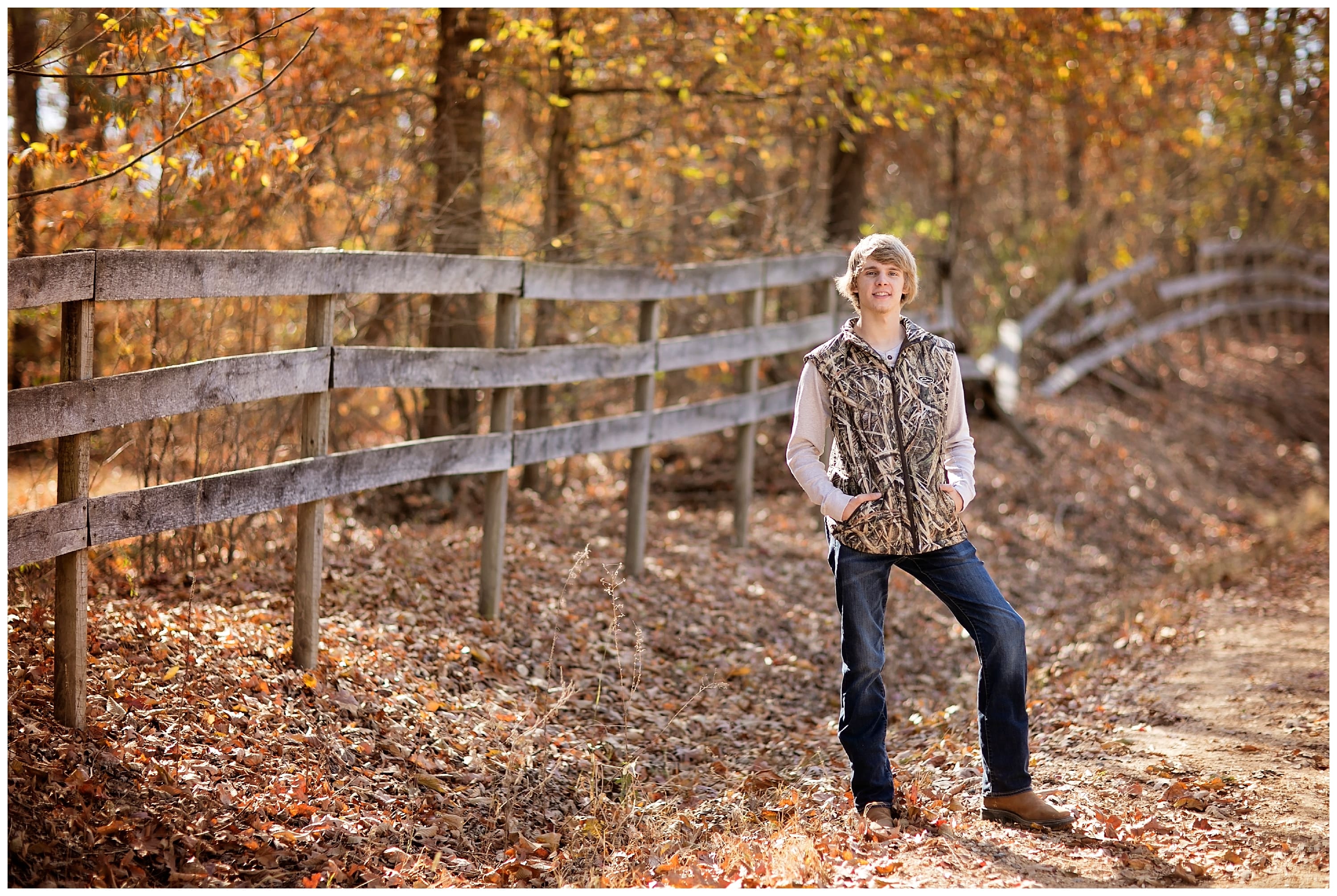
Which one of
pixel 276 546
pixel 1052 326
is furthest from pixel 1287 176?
pixel 276 546

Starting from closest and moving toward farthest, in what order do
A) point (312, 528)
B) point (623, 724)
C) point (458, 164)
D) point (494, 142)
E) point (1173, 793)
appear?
1. point (1173, 793)
2. point (312, 528)
3. point (623, 724)
4. point (458, 164)
5. point (494, 142)

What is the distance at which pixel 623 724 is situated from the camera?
215 inches

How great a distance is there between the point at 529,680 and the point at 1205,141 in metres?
15.4

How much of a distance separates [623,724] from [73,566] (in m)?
2.52

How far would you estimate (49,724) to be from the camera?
3.98 metres

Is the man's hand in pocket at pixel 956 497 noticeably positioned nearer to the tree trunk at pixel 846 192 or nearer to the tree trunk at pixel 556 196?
the tree trunk at pixel 556 196

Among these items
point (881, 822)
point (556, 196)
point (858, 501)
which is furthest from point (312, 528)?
point (556, 196)

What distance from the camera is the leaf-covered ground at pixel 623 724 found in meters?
3.82

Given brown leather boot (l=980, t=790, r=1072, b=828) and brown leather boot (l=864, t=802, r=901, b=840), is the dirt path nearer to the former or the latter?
brown leather boot (l=980, t=790, r=1072, b=828)

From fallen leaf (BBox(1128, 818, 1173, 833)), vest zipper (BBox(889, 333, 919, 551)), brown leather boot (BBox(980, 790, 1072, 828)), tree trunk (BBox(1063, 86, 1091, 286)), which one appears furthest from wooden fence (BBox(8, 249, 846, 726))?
tree trunk (BBox(1063, 86, 1091, 286))

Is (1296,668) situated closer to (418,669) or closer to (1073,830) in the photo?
(1073,830)

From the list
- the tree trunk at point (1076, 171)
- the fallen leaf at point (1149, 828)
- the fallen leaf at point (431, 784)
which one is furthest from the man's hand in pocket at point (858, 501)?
the tree trunk at point (1076, 171)

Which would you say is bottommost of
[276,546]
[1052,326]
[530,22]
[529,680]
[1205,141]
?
[529,680]

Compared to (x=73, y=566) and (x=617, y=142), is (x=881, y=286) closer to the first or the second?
(x=73, y=566)
